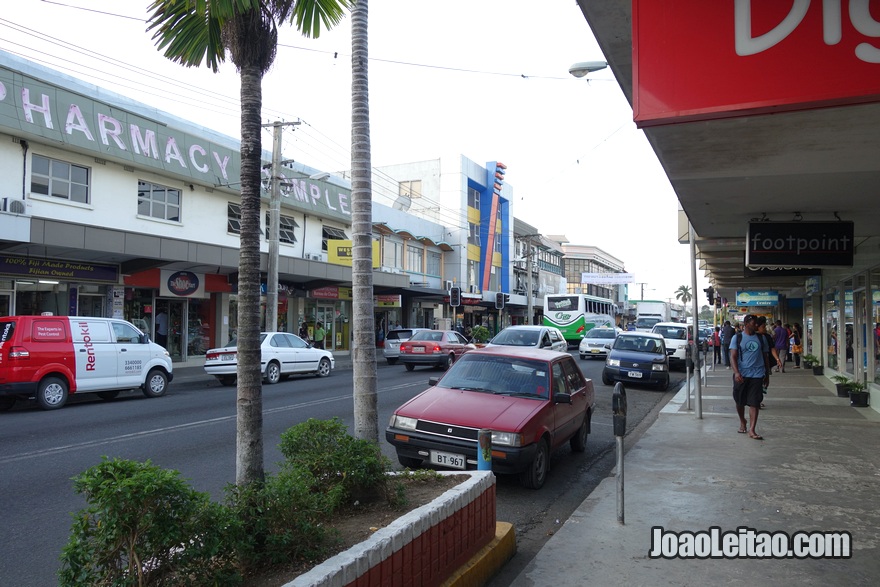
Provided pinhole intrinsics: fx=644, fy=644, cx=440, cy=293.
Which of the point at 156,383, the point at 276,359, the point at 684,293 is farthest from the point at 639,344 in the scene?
the point at 684,293

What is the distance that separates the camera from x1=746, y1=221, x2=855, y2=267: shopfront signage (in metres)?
8.31

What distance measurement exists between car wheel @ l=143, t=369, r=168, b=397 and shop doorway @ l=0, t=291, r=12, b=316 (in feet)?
20.3

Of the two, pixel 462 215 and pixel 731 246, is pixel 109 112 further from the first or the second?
pixel 462 215

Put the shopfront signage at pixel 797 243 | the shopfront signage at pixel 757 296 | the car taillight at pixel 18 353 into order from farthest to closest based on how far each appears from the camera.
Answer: the shopfront signage at pixel 757 296 → the car taillight at pixel 18 353 → the shopfront signage at pixel 797 243

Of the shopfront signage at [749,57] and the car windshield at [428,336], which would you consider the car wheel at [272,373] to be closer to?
the car windshield at [428,336]

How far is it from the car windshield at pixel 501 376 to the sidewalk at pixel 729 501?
143 cm

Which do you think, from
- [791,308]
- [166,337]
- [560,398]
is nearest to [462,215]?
[791,308]

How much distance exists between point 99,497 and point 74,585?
380 millimetres

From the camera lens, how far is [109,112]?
19.9 meters

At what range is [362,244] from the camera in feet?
21.2

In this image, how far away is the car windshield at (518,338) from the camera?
20.0 meters

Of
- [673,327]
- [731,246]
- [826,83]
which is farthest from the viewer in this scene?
[673,327]

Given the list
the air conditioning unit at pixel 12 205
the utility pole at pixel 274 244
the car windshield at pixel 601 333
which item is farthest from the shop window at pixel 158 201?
the car windshield at pixel 601 333

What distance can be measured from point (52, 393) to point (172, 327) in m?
11.3
